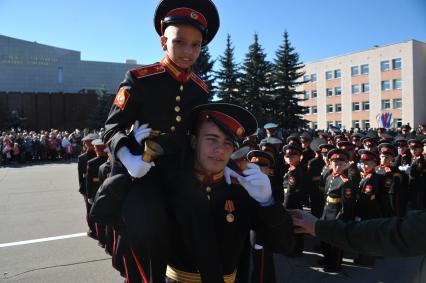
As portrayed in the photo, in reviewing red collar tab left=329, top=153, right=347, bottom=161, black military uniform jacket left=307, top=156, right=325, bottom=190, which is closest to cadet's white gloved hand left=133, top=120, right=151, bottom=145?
red collar tab left=329, top=153, right=347, bottom=161

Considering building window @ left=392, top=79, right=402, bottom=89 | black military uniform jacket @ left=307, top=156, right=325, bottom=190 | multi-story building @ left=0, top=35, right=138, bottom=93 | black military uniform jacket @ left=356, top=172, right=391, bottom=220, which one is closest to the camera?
black military uniform jacket @ left=356, top=172, right=391, bottom=220

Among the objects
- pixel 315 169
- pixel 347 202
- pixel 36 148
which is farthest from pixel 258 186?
pixel 36 148

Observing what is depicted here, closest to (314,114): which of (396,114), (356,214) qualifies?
(396,114)

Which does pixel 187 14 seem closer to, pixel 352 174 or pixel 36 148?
pixel 352 174

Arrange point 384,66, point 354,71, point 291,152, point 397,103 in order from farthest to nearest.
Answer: point 354,71 → point 384,66 → point 397,103 → point 291,152

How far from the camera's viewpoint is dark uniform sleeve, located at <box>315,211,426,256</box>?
169cm

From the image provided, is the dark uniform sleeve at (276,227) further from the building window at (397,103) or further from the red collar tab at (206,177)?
the building window at (397,103)

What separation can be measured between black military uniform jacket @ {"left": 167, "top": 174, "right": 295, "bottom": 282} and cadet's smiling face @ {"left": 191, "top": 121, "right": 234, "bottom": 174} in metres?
0.12

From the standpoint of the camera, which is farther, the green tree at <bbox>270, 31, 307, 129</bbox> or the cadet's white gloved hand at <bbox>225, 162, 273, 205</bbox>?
the green tree at <bbox>270, 31, 307, 129</bbox>

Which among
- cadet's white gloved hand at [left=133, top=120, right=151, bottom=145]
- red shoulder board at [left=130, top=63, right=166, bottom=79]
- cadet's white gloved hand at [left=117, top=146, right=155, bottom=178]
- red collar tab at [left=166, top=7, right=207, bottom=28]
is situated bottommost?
cadet's white gloved hand at [left=117, top=146, right=155, bottom=178]

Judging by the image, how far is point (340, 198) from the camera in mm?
5680

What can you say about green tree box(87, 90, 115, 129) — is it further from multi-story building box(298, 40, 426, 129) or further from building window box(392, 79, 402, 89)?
building window box(392, 79, 402, 89)

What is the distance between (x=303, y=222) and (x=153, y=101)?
4.01 feet

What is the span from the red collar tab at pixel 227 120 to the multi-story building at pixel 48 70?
57.5 metres
